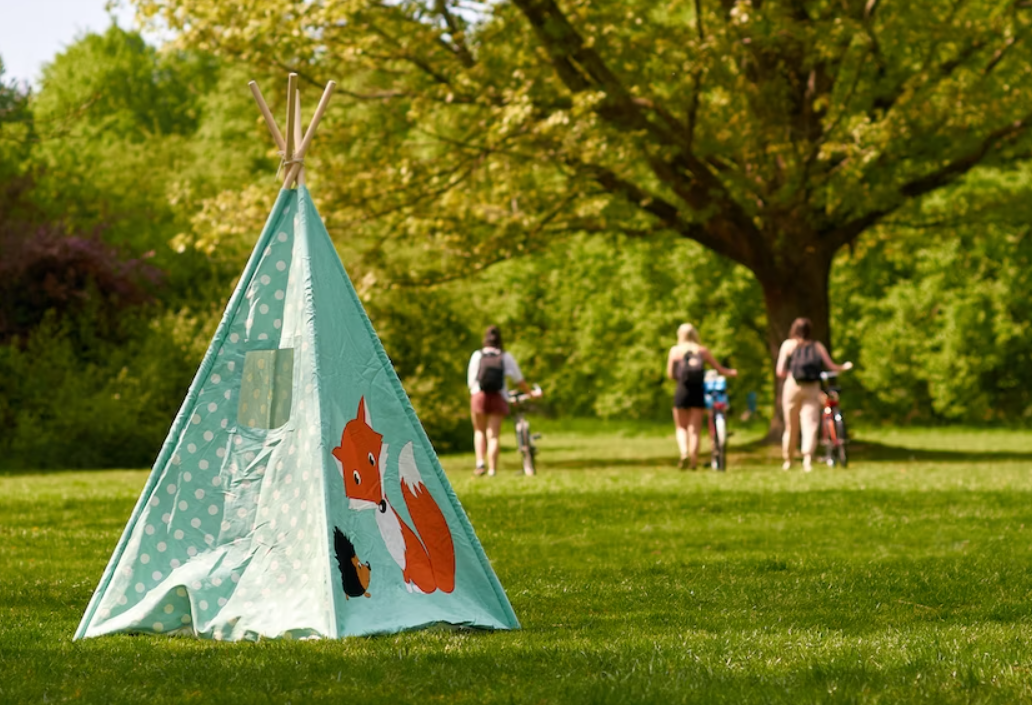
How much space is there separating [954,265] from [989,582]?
36403 mm

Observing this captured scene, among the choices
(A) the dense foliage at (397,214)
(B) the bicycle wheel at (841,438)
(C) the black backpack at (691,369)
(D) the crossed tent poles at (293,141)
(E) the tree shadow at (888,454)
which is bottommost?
(E) the tree shadow at (888,454)

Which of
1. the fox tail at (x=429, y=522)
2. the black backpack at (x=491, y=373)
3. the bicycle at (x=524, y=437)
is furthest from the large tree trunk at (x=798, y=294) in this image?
the fox tail at (x=429, y=522)

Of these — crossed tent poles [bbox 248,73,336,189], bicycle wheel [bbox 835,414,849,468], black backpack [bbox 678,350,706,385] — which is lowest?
bicycle wheel [bbox 835,414,849,468]

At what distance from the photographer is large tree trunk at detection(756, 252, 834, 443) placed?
2420cm

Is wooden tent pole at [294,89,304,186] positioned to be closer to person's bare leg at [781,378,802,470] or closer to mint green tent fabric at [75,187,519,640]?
mint green tent fabric at [75,187,519,640]

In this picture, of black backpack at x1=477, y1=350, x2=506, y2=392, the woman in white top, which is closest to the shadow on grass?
the woman in white top

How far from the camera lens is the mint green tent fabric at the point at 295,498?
266 inches

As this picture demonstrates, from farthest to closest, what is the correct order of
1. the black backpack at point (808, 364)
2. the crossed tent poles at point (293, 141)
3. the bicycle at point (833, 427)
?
1. the bicycle at point (833, 427)
2. the black backpack at point (808, 364)
3. the crossed tent poles at point (293, 141)

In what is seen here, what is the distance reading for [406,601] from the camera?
6875 millimetres

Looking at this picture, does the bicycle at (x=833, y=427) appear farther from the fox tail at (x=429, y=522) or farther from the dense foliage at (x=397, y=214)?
the fox tail at (x=429, y=522)

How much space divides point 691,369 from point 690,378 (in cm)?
14

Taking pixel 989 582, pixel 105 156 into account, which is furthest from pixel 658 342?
pixel 989 582

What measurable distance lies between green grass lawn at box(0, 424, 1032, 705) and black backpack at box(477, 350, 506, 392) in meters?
2.66

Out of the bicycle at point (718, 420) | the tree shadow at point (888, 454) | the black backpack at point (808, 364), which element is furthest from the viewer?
the tree shadow at point (888, 454)
